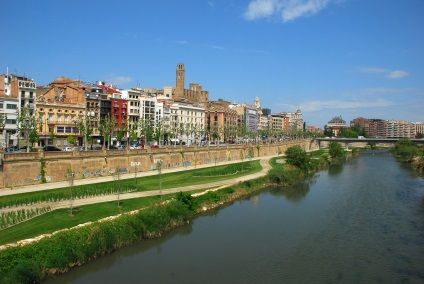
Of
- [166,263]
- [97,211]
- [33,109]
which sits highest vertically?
[33,109]

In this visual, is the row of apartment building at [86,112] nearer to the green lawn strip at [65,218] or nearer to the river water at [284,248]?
the green lawn strip at [65,218]

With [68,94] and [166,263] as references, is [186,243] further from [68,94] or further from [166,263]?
[68,94]

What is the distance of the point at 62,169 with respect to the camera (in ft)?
142

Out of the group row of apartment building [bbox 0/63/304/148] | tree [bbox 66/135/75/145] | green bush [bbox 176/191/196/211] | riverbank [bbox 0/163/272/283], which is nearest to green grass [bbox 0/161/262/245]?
green bush [bbox 176/191/196/211]

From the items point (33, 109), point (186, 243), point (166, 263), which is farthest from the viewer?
point (33, 109)

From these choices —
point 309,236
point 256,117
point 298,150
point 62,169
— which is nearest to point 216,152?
point 298,150

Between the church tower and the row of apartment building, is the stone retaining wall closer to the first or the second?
the row of apartment building

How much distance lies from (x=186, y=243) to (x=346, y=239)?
11910 mm

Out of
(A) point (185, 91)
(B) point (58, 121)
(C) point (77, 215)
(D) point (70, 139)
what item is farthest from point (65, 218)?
(A) point (185, 91)

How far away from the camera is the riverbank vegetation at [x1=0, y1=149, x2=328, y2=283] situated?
20234mm

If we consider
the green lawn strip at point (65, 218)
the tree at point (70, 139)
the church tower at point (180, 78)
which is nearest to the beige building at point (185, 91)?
the church tower at point (180, 78)

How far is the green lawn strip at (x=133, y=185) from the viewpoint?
32.4 m

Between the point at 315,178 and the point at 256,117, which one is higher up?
the point at 256,117

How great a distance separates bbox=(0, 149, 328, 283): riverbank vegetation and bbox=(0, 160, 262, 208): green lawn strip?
3.99m
